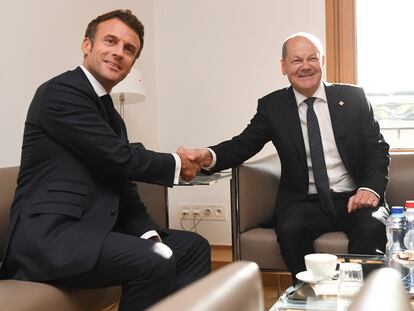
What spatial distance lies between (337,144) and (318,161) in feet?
0.45

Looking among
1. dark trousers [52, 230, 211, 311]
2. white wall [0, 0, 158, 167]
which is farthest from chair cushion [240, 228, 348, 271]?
white wall [0, 0, 158, 167]

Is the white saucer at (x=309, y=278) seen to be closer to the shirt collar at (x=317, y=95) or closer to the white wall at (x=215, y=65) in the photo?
the shirt collar at (x=317, y=95)

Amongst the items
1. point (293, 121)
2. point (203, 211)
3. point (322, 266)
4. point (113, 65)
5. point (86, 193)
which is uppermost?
point (113, 65)

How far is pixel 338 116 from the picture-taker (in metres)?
2.77

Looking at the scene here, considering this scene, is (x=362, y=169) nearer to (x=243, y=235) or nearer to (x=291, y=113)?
(x=291, y=113)

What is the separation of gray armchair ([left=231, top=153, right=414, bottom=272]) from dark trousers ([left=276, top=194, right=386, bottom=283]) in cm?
5

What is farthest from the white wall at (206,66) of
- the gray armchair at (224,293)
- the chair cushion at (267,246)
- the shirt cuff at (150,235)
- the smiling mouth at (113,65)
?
the gray armchair at (224,293)

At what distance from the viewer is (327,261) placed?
1725 millimetres

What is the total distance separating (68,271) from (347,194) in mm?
1526

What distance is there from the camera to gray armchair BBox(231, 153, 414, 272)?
2.57m

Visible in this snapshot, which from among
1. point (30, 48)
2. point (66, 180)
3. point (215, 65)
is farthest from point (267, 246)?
point (215, 65)

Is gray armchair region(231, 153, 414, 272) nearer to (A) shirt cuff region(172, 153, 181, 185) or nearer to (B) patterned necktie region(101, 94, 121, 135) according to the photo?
(A) shirt cuff region(172, 153, 181, 185)

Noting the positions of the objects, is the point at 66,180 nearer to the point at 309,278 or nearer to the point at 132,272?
the point at 132,272

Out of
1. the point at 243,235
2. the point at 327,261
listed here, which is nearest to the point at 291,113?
the point at 243,235
